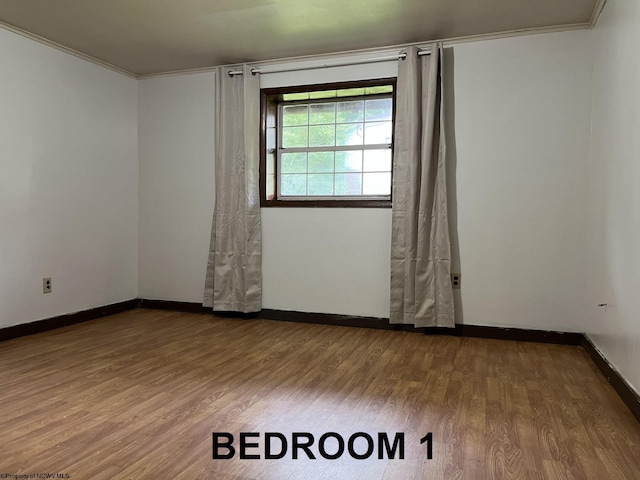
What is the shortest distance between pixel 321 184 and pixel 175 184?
153cm

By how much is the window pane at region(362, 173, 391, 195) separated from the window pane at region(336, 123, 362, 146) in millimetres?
326

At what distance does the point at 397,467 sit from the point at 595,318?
7.00 ft

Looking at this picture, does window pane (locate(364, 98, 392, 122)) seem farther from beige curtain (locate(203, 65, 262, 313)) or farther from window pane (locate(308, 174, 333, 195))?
beige curtain (locate(203, 65, 262, 313))

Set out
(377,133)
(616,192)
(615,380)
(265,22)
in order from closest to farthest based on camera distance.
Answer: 1. (615,380)
2. (616,192)
3. (265,22)
4. (377,133)

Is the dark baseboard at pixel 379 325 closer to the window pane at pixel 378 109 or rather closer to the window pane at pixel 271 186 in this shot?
the window pane at pixel 271 186

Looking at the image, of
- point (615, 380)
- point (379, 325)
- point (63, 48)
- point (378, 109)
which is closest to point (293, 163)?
point (378, 109)

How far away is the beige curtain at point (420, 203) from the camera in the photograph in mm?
3809

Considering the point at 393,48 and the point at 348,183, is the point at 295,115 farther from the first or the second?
the point at 393,48

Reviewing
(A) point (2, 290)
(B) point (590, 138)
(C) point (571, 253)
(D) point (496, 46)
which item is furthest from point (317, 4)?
(A) point (2, 290)

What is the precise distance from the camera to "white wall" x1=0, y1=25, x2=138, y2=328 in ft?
12.0

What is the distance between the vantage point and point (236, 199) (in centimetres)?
449

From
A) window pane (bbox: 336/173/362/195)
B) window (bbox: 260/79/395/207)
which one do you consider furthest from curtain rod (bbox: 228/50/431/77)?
window pane (bbox: 336/173/362/195)

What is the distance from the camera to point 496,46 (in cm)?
375

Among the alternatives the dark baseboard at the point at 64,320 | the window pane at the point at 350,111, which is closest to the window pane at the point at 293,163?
the window pane at the point at 350,111
